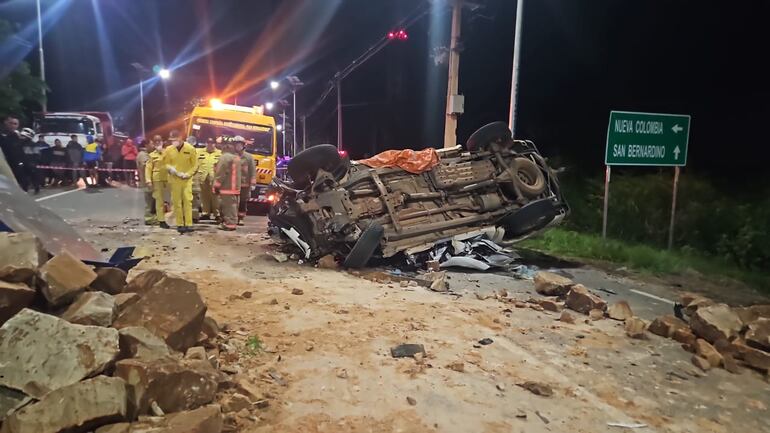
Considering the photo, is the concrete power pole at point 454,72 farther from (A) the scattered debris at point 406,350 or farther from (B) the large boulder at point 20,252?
(B) the large boulder at point 20,252

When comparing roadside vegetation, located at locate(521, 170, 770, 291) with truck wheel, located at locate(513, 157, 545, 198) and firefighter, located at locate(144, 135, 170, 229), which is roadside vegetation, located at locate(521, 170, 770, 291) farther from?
firefighter, located at locate(144, 135, 170, 229)

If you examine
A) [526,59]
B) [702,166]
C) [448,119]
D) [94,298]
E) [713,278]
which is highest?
[526,59]

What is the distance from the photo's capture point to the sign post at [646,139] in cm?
934

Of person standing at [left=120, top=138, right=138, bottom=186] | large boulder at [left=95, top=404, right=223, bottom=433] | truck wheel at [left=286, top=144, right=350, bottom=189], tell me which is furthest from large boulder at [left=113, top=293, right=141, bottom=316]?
person standing at [left=120, top=138, right=138, bottom=186]

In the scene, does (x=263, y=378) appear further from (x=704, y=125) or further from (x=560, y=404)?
(x=704, y=125)

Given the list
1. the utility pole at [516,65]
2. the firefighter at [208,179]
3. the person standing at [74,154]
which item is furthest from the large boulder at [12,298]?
the person standing at [74,154]

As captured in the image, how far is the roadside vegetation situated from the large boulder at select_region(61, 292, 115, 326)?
762cm

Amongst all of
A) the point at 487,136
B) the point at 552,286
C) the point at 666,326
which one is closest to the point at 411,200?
the point at 487,136

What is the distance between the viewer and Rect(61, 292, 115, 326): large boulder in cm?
316

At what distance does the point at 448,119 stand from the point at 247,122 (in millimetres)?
4734

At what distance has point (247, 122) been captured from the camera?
13.2m

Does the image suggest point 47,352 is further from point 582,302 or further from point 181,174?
point 181,174

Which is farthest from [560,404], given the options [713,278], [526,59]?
[526,59]

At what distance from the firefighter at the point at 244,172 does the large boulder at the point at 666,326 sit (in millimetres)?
7717
